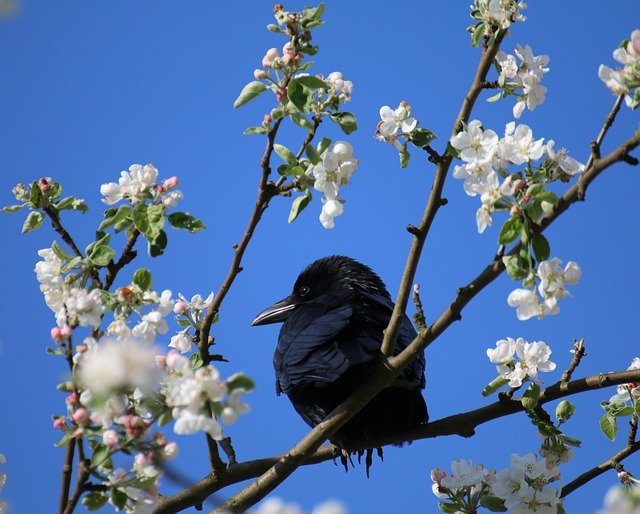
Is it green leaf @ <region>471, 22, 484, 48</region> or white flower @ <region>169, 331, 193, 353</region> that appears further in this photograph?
white flower @ <region>169, 331, 193, 353</region>

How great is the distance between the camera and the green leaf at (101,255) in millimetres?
3252

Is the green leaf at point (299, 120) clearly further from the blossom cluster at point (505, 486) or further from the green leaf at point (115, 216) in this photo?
the blossom cluster at point (505, 486)

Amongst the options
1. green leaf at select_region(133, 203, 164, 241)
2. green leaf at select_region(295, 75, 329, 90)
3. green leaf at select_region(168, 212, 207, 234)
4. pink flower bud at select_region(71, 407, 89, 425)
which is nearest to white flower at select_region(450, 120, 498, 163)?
green leaf at select_region(295, 75, 329, 90)

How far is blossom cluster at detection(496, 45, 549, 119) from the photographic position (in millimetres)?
3500

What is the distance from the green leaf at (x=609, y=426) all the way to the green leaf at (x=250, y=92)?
6.83 ft

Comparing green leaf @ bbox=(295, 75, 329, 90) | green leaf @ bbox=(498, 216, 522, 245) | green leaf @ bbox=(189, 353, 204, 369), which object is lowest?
green leaf @ bbox=(498, 216, 522, 245)

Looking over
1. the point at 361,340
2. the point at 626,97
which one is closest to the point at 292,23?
the point at 626,97

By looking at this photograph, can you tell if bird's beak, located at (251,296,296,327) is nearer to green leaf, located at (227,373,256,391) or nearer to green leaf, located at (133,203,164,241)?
green leaf, located at (133,203,164,241)

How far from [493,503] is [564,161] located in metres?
1.60

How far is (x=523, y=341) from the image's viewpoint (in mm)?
3861

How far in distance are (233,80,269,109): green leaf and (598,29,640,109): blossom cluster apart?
113cm

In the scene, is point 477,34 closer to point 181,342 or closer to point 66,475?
point 181,342

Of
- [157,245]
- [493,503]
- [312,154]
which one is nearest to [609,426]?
[493,503]

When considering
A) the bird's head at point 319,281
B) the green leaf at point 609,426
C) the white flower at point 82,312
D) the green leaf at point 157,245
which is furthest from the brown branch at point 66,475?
the bird's head at point 319,281
